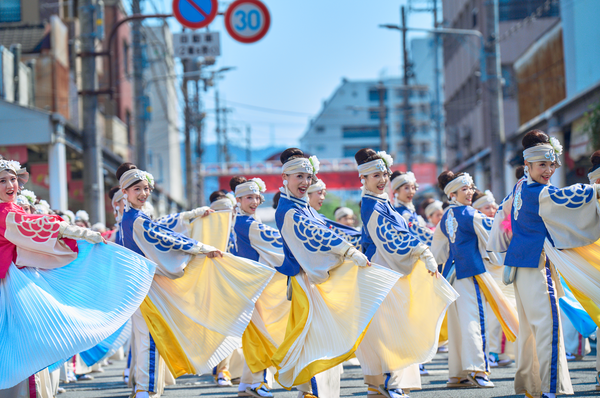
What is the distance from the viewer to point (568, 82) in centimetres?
1908

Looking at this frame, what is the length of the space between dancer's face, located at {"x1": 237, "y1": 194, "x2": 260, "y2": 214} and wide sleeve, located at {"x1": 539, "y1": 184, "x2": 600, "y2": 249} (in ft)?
10.3

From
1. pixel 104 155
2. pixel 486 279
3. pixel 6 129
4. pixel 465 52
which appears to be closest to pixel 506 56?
pixel 465 52

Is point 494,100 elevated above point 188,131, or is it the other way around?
point 188,131

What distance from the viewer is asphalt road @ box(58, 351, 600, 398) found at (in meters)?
6.70

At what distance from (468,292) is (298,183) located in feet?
7.47

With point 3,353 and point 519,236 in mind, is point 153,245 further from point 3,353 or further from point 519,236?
point 519,236

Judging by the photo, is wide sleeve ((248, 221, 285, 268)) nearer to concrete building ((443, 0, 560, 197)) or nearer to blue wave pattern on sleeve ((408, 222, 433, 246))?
blue wave pattern on sleeve ((408, 222, 433, 246))

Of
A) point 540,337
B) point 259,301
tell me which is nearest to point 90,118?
point 259,301

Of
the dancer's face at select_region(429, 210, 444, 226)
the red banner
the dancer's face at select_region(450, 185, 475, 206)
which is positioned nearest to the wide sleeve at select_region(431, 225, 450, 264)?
the dancer's face at select_region(450, 185, 475, 206)

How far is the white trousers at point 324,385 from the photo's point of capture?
5906 mm

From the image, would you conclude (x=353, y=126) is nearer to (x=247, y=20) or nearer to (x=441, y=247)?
(x=247, y=20)

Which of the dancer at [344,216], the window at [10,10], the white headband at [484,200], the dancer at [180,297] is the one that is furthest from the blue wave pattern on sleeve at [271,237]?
the window at [10,10]

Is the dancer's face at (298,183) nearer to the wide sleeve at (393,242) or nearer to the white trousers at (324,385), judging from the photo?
the wide sleeve at (393,242)

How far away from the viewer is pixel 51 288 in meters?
5.82
